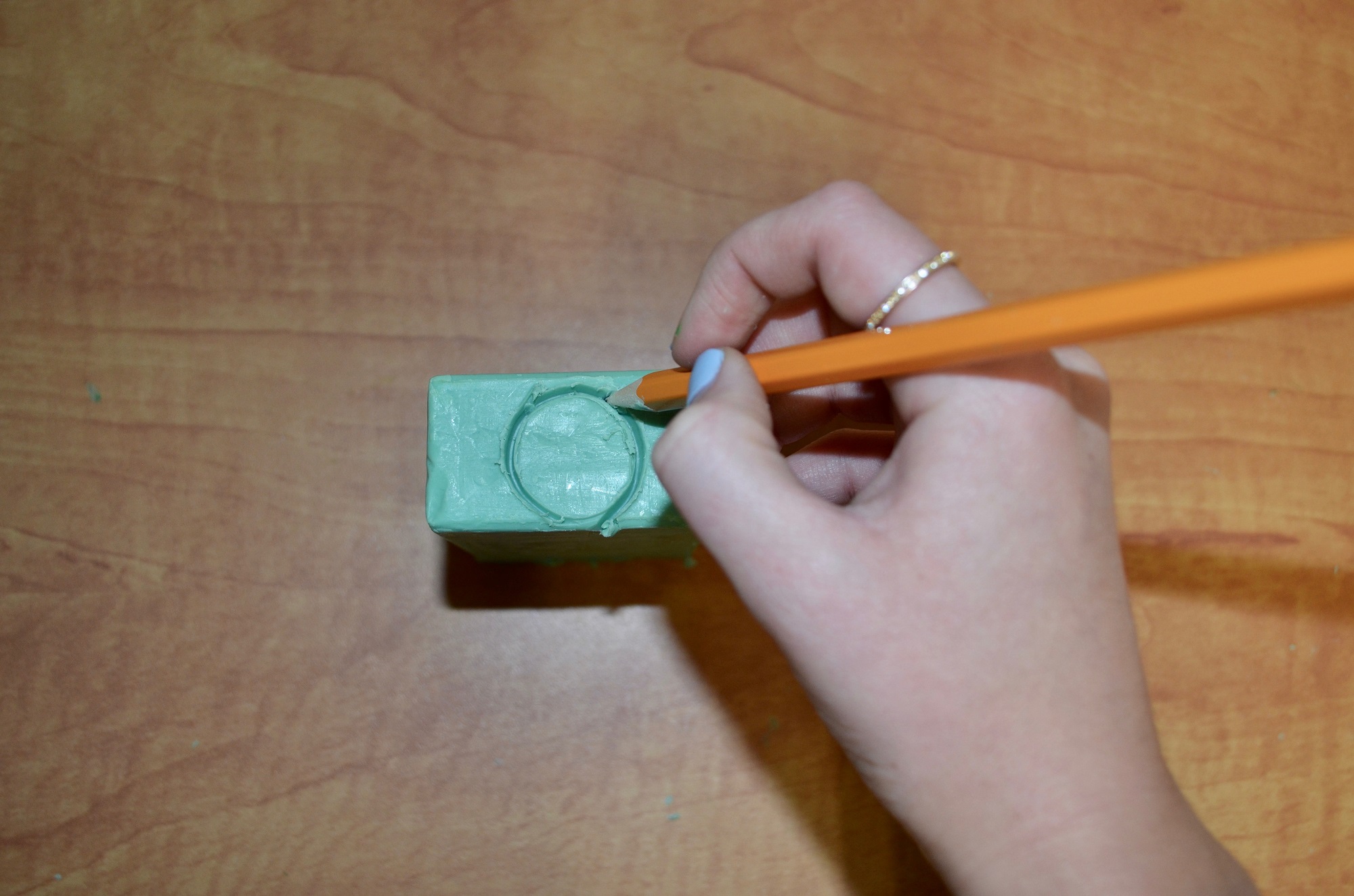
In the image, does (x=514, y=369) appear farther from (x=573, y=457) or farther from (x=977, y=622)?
(x=977, y=622)

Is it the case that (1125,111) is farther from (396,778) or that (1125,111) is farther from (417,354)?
(396,778)

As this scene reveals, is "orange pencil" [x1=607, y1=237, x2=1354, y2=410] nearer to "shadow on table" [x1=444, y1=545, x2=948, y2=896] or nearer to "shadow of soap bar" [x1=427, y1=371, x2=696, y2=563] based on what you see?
"shadow of soap bar" [x1=427, y1=371, x2=696, y2=563]

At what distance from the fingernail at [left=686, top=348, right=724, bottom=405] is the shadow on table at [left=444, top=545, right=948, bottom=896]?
9.8 inches

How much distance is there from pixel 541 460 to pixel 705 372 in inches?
5.8

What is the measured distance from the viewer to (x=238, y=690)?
71 centimetres

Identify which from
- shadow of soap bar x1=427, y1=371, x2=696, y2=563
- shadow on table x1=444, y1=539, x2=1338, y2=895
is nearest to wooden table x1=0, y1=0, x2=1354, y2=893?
shadow on table x1=444, y1=539, x2=1338, y2=895

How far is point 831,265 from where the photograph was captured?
1.73 feet

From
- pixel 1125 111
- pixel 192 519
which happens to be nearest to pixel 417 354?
pixel 192 519

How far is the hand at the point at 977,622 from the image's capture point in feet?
1.44

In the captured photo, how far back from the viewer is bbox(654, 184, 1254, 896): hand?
440 millimetres

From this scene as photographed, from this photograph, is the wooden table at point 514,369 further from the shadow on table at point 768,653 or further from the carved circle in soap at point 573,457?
the carved circle in soap at point 573,457

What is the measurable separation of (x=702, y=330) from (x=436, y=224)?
12.5 inches

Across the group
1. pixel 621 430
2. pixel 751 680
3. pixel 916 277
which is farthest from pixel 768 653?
pixel 916 277

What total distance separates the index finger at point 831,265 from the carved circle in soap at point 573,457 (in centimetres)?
11
